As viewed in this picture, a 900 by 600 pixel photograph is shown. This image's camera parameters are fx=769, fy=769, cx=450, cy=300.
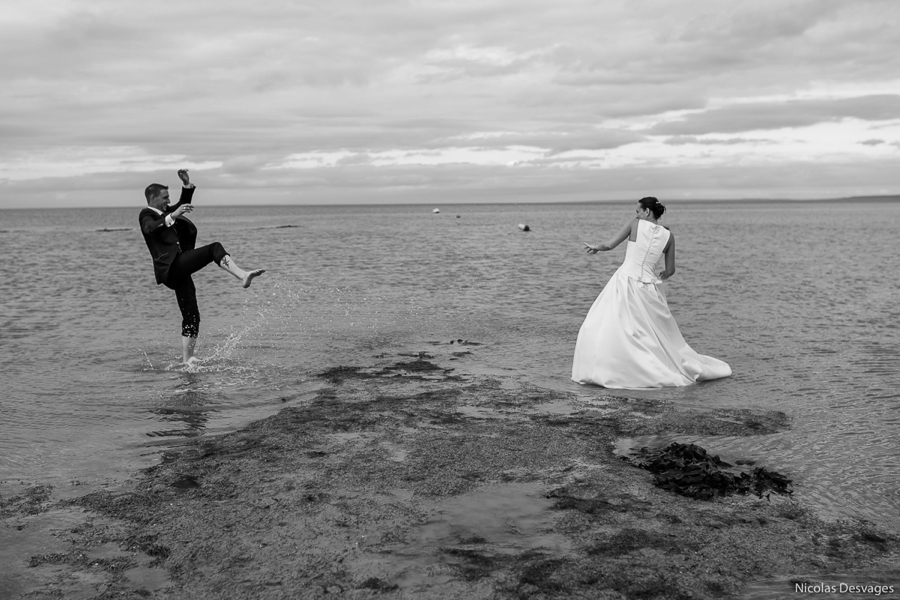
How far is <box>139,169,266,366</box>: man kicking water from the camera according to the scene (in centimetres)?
1038

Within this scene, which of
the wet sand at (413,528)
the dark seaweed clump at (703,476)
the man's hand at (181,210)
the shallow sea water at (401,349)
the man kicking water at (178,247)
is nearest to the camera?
the wet sand at (413,528)

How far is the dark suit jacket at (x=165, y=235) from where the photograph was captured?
10391 mm

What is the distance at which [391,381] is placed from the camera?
10.7 metres

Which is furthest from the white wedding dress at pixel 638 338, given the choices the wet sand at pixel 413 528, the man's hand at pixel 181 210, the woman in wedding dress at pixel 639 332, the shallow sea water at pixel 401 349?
the man's hand at pixel 181 210

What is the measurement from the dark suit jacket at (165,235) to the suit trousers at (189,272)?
107 mm

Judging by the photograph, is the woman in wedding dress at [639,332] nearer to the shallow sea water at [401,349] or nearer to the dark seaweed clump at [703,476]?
the shallow sea water at [401,349]

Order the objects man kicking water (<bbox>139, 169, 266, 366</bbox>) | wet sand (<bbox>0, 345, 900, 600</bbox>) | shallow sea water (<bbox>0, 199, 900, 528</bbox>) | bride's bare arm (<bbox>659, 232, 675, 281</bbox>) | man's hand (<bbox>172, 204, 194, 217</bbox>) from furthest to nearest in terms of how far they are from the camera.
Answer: bride's bare arm (<bbox>659, 232, 675, 281</bbox>) < man kicking water (<bbox>139, 169, 266, 366</bbox>) < man's hand (<bbox>172, 204, 194, 217</bbox>) < shallow sea water (<bbox>0, 199, 900, 528</bbox>) < wet sand (<bbox>0, 345, 900, 600</bbox>)

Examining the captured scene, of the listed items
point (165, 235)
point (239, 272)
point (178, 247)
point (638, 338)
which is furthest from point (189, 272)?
point (638, 338)

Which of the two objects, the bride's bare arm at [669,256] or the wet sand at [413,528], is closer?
the wet sand at [413,528]

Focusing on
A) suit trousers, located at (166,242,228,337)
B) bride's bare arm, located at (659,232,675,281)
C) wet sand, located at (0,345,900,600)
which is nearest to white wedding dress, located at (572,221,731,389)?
bride's bare arm, located at (659,232,675,281)

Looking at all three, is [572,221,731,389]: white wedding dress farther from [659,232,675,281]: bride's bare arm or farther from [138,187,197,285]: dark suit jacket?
[138,187,197,285]: dark suit jacket

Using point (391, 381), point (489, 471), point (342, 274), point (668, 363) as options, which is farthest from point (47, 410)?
point (342, 274)

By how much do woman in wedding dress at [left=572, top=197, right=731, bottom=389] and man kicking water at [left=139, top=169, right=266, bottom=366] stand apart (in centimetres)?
462

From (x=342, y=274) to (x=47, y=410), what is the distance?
66.5 feet
